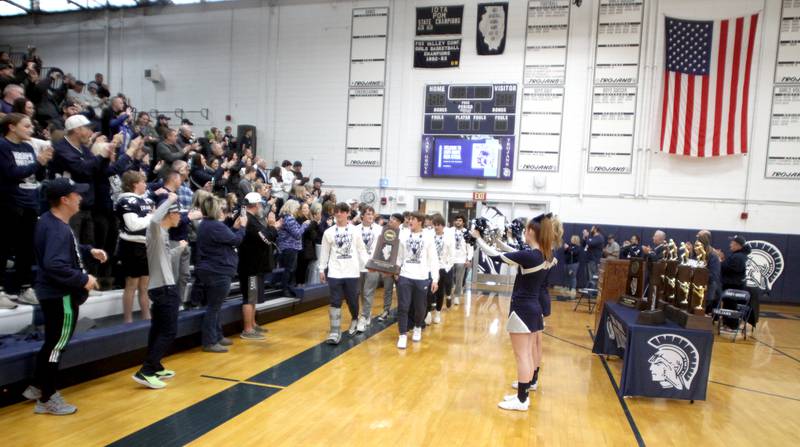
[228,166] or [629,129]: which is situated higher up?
[629,129]

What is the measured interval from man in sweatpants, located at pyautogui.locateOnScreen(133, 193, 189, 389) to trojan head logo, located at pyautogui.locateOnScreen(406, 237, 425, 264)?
283 cm

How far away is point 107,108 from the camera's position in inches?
297

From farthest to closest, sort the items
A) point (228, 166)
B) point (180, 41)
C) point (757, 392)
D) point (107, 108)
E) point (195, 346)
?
point (180, 41) → point (228, 166) → point (107, 108) → point (195, 346) → point (757, 392)

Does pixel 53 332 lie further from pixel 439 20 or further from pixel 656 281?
pixel 439 20

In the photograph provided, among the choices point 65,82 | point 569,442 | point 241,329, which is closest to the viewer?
point 569,442

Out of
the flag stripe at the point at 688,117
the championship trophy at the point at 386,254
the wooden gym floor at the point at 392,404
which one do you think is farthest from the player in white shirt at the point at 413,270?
the flag stripe at the point at 688,117

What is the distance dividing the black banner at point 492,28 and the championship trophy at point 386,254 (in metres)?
9.08

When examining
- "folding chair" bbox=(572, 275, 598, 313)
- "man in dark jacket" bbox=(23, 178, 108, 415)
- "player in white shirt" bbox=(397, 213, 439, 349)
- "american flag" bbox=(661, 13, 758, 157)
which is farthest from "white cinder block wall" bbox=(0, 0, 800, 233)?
"man in dark jacket" bbox=(23, 178, 108, 415)

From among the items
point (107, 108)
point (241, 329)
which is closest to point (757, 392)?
point (241, 329)

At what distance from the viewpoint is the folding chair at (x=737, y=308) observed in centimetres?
764

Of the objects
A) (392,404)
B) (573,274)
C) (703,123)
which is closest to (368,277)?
(392,404)

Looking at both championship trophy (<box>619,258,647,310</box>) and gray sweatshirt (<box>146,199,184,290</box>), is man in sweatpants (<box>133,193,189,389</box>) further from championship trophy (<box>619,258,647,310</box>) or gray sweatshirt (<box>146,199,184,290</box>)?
championship trophy (<box>619,258,647,310</box>)

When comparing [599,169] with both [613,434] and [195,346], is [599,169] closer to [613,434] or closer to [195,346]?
[613,434]

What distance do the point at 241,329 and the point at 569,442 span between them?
4.43 meters
